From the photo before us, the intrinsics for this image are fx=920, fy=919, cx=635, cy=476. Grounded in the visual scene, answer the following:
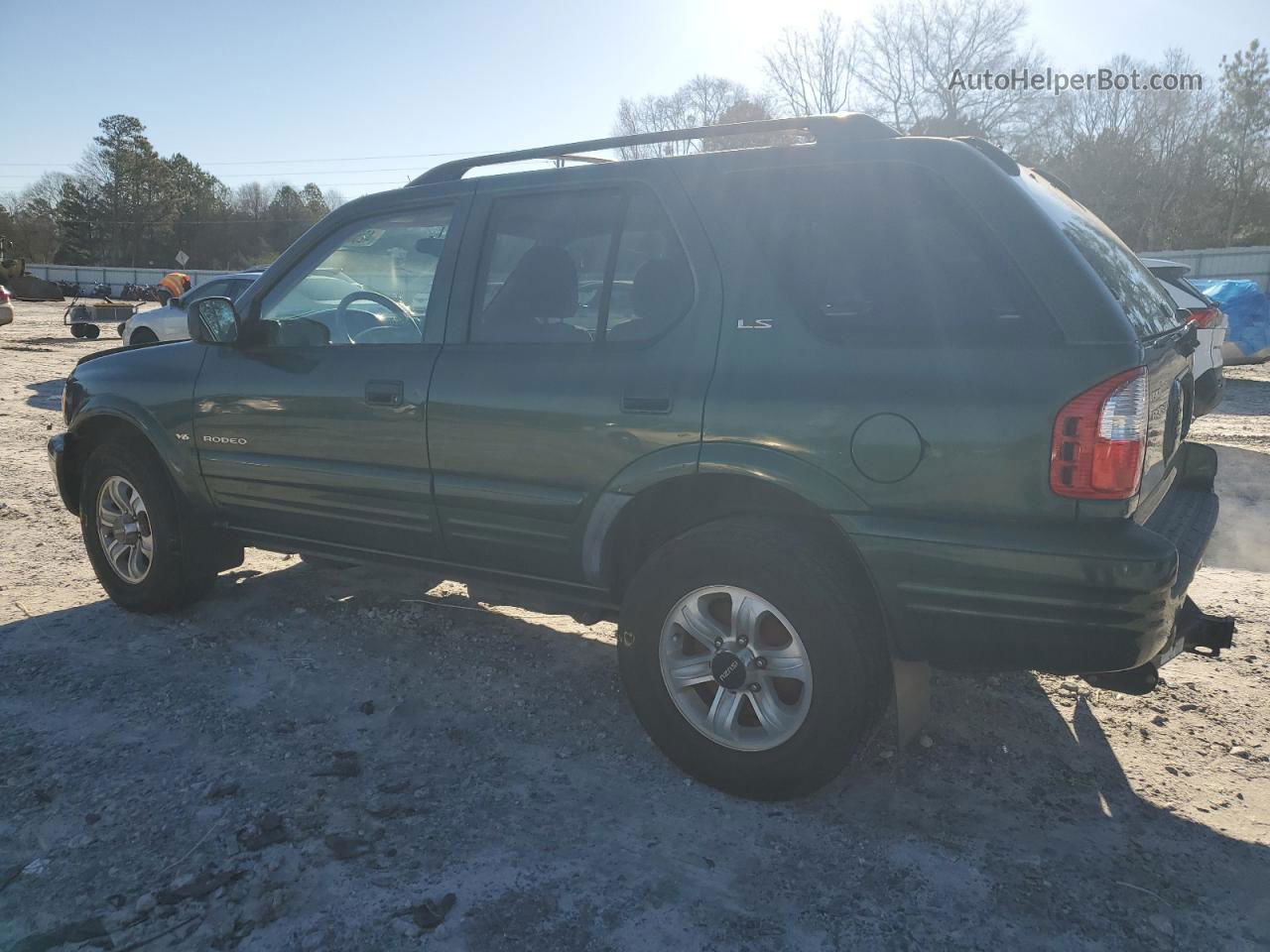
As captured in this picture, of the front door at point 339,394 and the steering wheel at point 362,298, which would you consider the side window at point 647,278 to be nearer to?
the front door at point 339,394

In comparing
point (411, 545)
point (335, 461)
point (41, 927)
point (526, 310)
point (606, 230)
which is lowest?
point (41, 927)

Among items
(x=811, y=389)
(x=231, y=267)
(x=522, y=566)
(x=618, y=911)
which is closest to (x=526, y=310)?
(x=522, y=566)

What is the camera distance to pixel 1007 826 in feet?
9.15

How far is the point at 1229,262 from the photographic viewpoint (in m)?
27.7

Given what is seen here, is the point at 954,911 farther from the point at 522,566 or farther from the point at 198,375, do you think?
the point at 198,375

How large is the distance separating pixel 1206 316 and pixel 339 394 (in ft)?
26.3

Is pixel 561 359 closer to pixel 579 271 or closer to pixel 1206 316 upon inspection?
pixel 579 271

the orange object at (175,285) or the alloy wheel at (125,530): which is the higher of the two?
the orange object at (175,285)

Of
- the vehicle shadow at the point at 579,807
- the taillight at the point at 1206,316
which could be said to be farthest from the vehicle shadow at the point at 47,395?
the taillight at the point at 1206,316

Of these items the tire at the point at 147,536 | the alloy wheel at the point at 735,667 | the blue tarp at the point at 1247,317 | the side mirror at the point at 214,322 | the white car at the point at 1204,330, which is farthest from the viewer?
the blue tarp at the point at 1247,317

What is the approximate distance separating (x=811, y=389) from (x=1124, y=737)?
1.87 metres

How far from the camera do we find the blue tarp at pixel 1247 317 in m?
15.4

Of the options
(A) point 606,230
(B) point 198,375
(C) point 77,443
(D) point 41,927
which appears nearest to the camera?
(D) point 41,927

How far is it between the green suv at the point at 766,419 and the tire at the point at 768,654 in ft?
0.03
